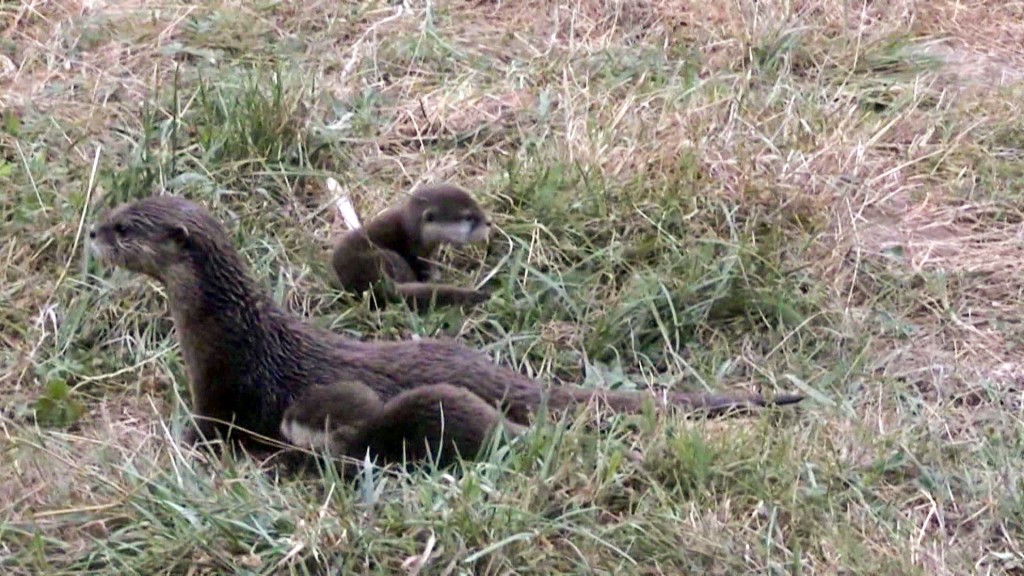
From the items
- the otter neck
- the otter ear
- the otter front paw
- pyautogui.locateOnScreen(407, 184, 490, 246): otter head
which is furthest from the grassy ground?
the otter ear

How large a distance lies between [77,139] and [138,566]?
7.41 ft

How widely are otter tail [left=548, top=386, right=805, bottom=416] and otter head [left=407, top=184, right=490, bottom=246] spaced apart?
770 mm

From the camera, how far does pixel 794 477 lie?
3.95 metres

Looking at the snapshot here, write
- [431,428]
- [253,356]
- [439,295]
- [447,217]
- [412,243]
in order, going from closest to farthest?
[431,428] → [253,356] → [439,295] → [447,217] → [412,243]

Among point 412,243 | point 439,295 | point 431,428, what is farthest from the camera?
point 412,243

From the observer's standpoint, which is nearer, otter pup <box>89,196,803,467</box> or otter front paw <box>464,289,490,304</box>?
otter pup <box>89,196,803,467</box>

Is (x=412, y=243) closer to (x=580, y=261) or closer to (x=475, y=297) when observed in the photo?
(x=475, y=297)

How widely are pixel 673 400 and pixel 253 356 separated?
109 centimetres

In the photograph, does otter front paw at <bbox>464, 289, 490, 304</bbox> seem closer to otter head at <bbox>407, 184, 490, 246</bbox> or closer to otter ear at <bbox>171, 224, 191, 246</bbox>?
Answer: otter head at <bbox>407, 184, 490, 246</bbox>

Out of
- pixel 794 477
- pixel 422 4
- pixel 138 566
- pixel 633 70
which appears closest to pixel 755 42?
pixel 633 70

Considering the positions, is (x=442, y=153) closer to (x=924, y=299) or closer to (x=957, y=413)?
(x=924, y=299)

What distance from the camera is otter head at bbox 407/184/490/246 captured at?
16.3 feet

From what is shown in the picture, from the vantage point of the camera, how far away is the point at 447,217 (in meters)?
4.96

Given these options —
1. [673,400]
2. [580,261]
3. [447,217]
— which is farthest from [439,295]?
[673,400]
